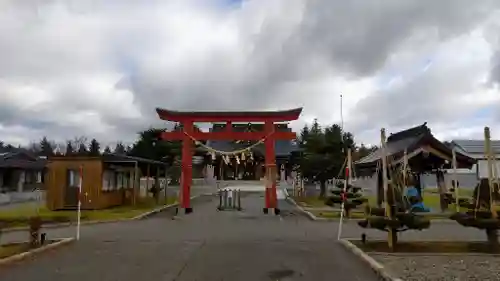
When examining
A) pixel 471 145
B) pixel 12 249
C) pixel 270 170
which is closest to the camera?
pixel 12 249

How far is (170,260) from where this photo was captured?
9.73 meters

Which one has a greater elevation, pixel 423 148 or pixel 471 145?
pixel 471 145

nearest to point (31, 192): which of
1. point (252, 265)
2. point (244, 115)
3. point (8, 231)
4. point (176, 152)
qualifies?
point (176, 152)

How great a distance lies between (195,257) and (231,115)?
15313 mm

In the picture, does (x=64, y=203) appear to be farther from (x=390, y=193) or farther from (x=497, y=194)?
(x=497, y=194)

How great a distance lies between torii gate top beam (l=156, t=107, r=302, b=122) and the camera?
24.8 metres

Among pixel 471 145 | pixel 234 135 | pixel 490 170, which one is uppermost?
pixel 471 145

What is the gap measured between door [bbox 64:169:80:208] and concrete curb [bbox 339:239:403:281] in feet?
54.7

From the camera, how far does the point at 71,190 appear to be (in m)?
25.0

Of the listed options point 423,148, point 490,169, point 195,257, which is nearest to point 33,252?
point 195,257

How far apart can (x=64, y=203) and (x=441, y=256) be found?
64.7 feet

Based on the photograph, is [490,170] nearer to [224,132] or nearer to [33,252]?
[33,252]

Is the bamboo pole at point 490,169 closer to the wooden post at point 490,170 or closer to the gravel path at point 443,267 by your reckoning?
the wooden post at point 490,170

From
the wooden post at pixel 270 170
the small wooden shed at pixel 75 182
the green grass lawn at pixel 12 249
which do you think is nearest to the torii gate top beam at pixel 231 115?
the wooden post at pixel 270 170
